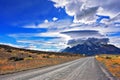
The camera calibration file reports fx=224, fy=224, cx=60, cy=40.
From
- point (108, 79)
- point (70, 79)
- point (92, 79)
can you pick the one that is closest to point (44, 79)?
point (70, 79)

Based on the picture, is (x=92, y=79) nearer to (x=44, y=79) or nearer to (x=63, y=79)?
(x=63, y=79)

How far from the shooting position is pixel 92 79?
62.8ft

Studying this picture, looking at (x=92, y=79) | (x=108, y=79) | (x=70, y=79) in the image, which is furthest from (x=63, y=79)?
(x=108, y=79)

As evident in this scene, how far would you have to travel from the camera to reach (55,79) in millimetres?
18031

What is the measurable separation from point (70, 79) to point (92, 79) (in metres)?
2.14

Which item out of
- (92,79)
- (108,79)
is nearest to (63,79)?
(92,79)

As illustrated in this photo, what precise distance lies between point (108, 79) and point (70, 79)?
3.52 m

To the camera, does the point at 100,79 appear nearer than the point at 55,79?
No

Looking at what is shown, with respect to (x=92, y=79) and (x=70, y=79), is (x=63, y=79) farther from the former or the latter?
(x=92, y=79)

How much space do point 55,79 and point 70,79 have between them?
1.23m

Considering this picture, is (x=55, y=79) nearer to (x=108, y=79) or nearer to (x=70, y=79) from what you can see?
(x=70, y=79)

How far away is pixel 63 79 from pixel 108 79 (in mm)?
4117

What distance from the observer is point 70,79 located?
59.8 ft

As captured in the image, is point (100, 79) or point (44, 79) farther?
point (100, 79)
